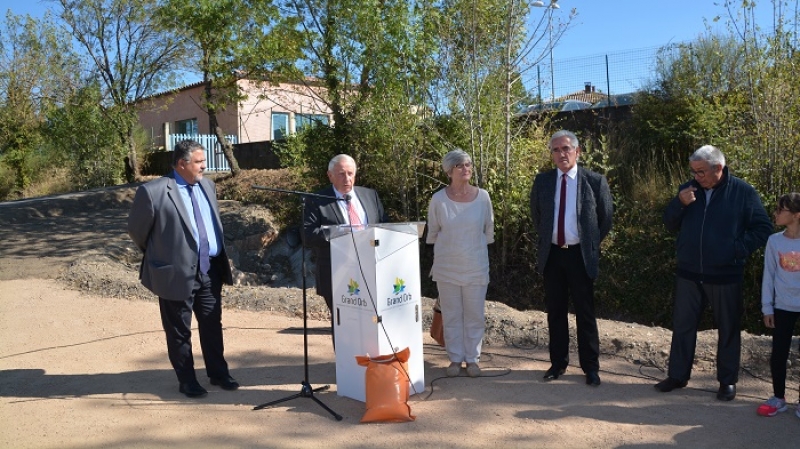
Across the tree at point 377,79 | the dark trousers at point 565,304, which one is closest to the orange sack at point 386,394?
the dark trousers at point 565,304

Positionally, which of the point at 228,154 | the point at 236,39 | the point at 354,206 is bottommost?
the point at 354,206

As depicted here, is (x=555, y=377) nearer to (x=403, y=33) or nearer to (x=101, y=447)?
(x=101, y=447)


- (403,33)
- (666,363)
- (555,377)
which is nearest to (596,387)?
(555,377)

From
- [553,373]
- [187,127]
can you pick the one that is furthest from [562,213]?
[187,127]

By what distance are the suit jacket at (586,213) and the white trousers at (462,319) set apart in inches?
22.7

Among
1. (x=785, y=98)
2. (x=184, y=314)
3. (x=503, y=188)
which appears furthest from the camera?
(x=503, y=188)

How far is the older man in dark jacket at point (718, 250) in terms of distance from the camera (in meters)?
4.75

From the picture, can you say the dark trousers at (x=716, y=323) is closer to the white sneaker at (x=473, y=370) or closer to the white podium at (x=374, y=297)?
the white sneaker at (x=473, y=370)

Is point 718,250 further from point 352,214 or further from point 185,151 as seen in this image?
point 185,151

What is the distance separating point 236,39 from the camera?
1345cm

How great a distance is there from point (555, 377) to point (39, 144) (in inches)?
1057

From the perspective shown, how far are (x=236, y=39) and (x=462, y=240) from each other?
9.82 metres

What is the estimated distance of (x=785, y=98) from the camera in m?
7.95

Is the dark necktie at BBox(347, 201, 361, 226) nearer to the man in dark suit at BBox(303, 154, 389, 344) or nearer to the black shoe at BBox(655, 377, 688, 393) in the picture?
the man in dark suit at BBox(303, 154, 389, 344)
